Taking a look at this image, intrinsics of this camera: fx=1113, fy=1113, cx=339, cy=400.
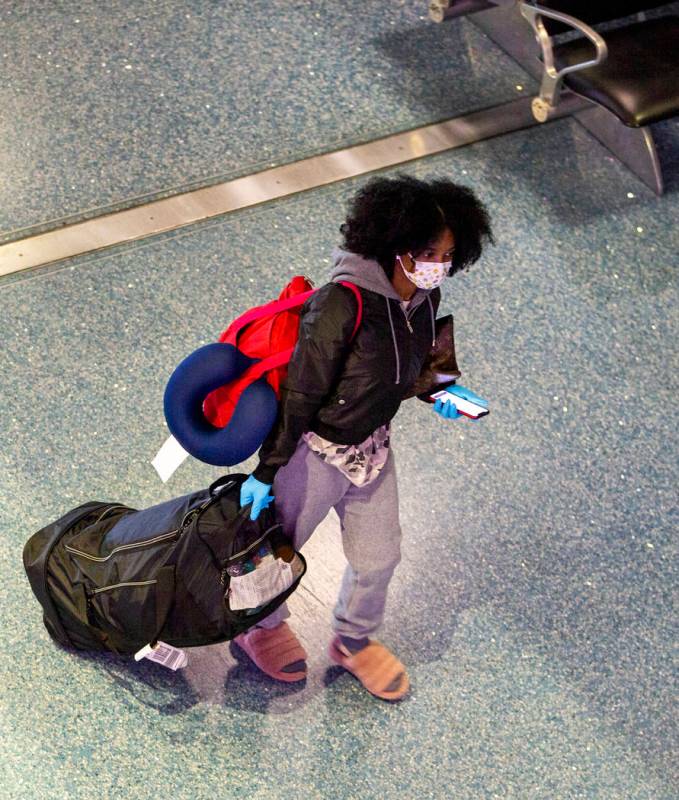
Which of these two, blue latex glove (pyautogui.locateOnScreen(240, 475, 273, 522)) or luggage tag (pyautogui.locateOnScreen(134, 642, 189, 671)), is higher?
blue latex glove (pyautogui.locateOnScreen(240, 475, 273, 522))

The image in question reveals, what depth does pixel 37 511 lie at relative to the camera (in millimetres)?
3125

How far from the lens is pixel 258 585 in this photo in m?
2.60

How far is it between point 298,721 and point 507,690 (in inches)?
22.6

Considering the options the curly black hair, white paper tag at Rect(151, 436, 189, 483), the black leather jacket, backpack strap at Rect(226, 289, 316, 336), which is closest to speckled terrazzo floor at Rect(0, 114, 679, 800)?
white paper tag at Rect(151, 436, 189, 483)

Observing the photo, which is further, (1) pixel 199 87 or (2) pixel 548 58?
(1) pixel 199 87

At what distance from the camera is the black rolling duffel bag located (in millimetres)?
2592

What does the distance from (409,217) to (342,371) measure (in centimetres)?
35

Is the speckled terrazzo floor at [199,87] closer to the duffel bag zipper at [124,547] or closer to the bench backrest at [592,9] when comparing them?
the bench backrest at [592,9]

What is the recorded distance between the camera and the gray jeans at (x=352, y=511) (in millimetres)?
2510

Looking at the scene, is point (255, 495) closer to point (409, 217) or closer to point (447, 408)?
point (447, 408)

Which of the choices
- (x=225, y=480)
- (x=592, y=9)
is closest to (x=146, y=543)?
(x=225, y=480)

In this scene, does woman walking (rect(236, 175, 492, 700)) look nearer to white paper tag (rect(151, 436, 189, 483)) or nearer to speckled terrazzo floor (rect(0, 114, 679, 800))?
white paper tag (rect(151, 436, 189, 483))

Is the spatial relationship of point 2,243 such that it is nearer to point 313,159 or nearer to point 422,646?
point 313,159

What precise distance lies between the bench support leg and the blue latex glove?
242cm
